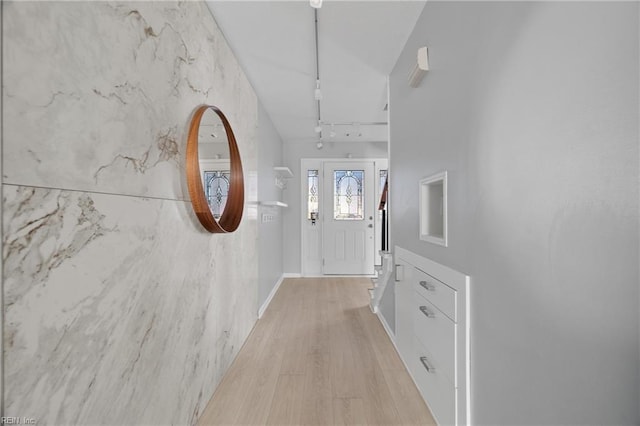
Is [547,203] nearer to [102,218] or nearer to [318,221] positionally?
[102,218]

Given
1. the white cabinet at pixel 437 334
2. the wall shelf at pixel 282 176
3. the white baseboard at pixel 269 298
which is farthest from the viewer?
the wall shelf at pixel 282 176

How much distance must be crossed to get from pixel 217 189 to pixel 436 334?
1.51m

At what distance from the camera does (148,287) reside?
1.21 m

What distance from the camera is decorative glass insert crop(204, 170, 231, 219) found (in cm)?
173

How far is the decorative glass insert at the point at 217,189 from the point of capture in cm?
173

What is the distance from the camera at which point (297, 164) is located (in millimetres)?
5336

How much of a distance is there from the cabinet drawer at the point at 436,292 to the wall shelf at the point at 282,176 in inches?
115

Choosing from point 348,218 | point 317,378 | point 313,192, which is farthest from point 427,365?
point 313,192

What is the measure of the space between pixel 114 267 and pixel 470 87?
1.56 metres

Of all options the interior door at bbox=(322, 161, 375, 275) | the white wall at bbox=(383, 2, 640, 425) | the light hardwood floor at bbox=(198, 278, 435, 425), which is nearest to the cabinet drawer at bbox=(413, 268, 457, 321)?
the white wall at bbox=(383, 2, 640, 425)

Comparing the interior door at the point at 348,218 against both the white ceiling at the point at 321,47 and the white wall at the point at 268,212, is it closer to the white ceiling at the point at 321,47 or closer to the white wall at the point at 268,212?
the white wall at the point at 268,212

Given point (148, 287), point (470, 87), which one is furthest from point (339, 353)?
point (470, 87)

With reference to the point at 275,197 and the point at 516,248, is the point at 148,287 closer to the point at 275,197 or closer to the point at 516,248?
the point at 516,248

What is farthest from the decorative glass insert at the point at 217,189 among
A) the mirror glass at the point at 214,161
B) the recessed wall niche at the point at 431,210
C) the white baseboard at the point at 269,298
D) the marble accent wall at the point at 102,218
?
the white baseboard at the point at 269,298
